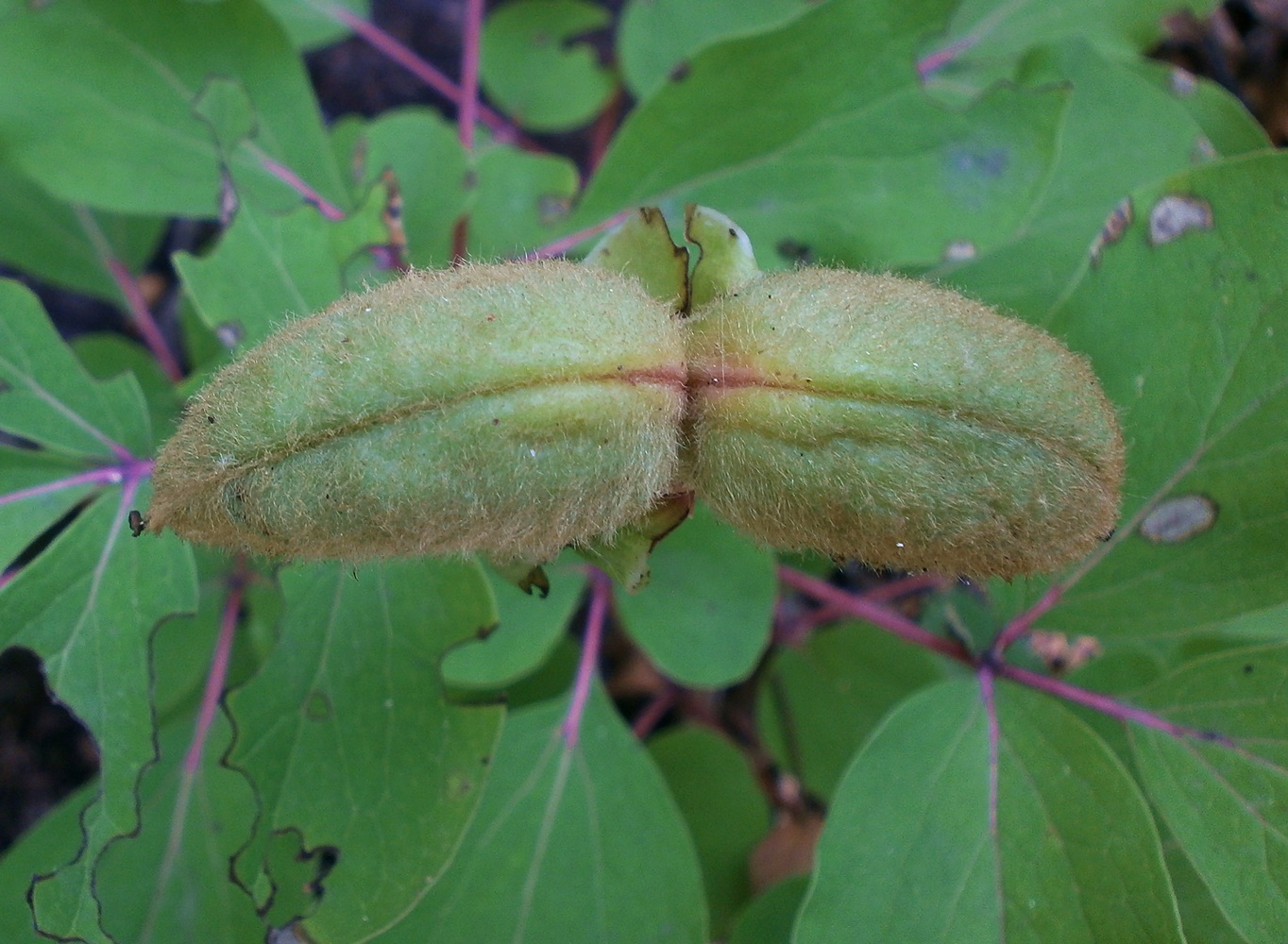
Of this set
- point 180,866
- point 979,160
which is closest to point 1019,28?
point 979,160

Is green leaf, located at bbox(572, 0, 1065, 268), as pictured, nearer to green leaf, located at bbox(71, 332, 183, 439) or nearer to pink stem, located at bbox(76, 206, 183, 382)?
green leaf, located at bbox(71, 332, 183, 439)

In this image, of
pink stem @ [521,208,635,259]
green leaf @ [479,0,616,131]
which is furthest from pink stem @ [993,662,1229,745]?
green leaf @ [479,0,616,131]

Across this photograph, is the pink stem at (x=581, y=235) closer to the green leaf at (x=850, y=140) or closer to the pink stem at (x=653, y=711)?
the green leaf at (x=850, y=140)

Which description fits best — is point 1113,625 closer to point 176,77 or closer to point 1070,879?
point 1070,879

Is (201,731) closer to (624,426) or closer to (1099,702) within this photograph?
(624,426)

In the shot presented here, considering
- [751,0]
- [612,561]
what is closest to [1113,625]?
[612,561]
